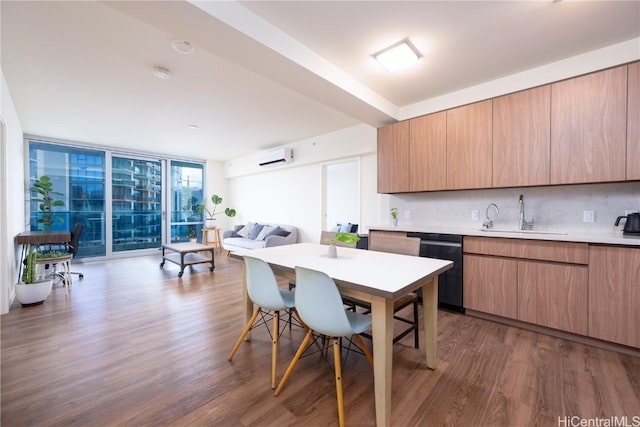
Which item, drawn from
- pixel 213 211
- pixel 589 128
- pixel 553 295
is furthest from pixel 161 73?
pixel 213 211

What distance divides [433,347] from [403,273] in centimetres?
73

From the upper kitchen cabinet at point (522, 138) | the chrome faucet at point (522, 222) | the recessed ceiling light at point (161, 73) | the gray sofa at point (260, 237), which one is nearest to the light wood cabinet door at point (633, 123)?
the upper kitchen cabinet at point (522, 138)

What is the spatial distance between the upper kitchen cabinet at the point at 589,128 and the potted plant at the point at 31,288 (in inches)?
218

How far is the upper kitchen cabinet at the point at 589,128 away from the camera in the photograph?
220cm

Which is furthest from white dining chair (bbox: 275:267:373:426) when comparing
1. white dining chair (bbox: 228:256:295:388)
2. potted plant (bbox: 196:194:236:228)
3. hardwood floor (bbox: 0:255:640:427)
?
potted plant (bbox: 196:194:236:228)

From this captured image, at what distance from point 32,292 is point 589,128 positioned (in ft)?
19.2

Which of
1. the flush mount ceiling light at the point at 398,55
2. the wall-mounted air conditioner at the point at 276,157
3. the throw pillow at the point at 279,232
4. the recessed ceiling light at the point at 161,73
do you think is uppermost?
the recessed ceiling light at the point at 161,73

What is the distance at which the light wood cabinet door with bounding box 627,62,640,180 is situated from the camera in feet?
6.97

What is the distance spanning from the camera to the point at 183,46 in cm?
227

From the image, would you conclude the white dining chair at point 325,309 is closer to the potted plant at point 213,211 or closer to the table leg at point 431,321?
the table leg at point 431,321

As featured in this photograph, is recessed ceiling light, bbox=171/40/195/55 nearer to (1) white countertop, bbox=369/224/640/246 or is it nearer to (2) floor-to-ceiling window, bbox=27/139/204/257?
(1) white countertop, bbox=369/224/640/246

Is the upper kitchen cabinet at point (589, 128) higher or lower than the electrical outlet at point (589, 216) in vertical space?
higher

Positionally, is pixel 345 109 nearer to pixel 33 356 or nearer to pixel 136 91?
pixel 136 91

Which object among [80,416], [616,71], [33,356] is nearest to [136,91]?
[33,356]
